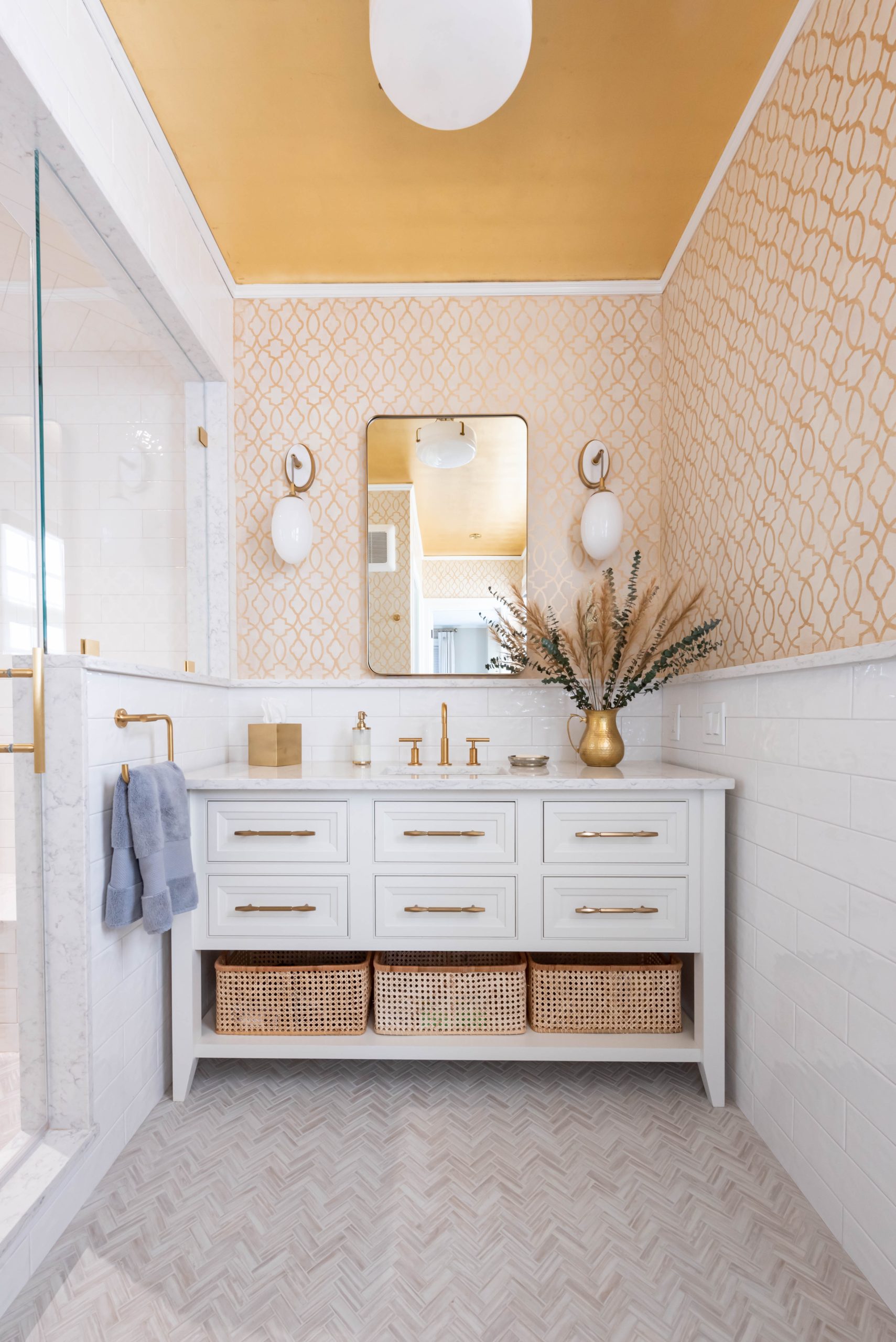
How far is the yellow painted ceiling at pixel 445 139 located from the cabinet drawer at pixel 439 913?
196cm

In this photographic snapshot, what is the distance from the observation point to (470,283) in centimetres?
247

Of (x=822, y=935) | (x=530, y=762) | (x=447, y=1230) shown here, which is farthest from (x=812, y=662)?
(x=447, y=1230)

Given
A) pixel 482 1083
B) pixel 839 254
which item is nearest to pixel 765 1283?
pixel 482 1083

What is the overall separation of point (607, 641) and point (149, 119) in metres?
1.86

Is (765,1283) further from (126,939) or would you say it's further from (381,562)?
(381,562)

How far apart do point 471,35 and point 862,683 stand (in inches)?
53.7

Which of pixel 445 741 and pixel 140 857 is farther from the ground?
pixel 445 741

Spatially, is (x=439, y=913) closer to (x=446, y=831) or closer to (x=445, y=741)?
(x=446, y=831)

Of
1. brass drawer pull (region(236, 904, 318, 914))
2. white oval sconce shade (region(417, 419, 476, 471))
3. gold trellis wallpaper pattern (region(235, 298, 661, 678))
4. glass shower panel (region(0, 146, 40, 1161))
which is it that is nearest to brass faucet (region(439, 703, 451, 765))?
gold trellis wallpaper pattern (region(235, 298, 661, 678))

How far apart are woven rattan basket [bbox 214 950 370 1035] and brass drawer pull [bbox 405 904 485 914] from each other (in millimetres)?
225

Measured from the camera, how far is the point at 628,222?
2182mm

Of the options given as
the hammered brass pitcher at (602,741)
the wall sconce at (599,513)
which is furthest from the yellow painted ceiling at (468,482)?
the hammered brass pitcher at (602,741)

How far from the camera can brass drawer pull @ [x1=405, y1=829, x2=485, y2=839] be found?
178cm

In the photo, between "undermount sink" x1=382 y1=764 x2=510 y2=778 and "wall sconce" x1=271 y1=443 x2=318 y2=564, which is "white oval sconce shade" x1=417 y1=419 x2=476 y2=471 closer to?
"wall sconce" x1=271 y1=443 x2=318 y2=564
